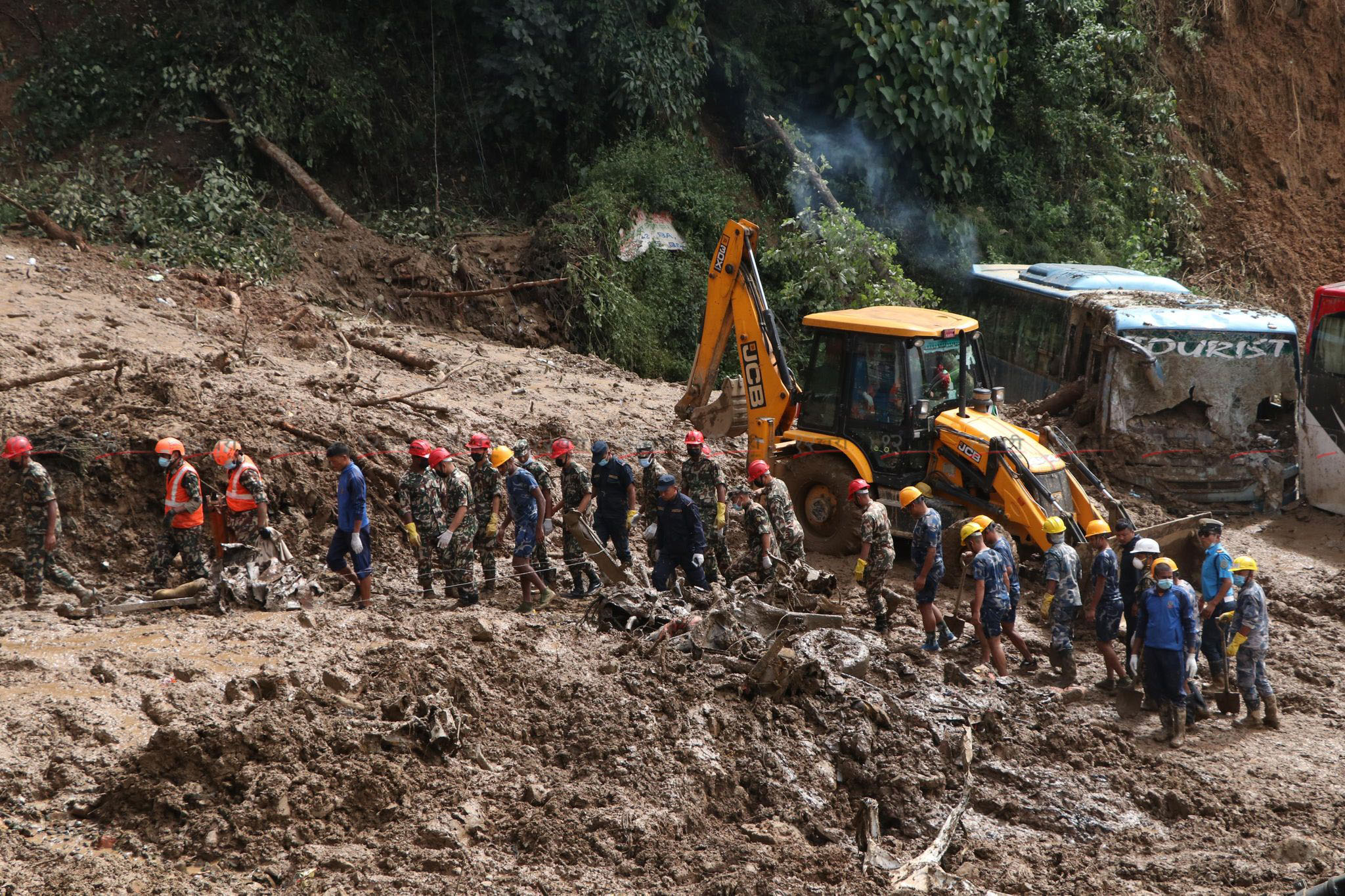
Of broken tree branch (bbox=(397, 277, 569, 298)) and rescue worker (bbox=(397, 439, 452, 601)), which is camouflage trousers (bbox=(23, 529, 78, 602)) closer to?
rescue worker (bbox=(397, 439, 452, 601))

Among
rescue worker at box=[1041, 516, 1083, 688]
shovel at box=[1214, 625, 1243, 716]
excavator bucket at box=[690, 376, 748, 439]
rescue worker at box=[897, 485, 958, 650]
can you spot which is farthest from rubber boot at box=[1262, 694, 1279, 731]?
excavator bucket at box=[690, 376, 748, 439]

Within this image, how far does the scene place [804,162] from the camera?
21.0 metres

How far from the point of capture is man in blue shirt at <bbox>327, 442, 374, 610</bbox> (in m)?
10.2

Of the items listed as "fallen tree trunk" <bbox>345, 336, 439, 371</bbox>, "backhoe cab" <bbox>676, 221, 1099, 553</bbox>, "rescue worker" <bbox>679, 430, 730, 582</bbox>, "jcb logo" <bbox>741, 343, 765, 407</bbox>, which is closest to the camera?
"backhoe cab" <bbox>676, 221, 1099, 553</bbox>

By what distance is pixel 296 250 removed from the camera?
17.0 meters

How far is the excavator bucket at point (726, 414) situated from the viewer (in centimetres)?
1323

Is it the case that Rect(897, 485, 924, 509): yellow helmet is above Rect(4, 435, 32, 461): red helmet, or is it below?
below

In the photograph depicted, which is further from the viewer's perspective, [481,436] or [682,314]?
[682,314]

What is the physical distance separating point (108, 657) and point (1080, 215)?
20.8m

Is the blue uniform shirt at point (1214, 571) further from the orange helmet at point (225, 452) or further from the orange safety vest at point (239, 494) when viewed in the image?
the orange helmet at point (225, 452)

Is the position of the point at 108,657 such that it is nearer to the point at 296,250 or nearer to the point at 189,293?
the point at 189,293

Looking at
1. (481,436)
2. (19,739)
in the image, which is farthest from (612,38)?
(19,739)

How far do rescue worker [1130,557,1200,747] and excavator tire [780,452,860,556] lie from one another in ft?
11.4

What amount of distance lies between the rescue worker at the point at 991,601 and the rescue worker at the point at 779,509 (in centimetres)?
181
